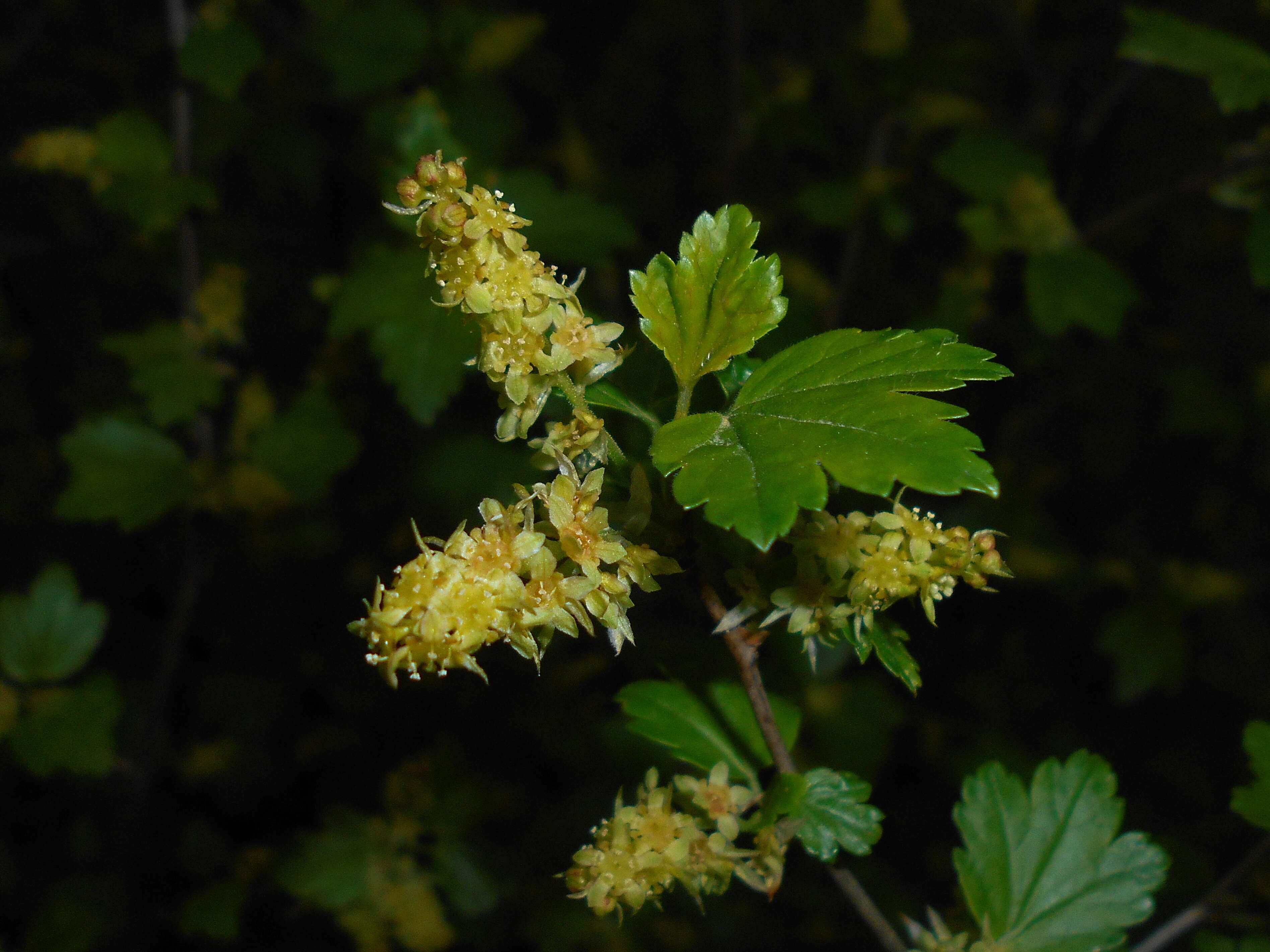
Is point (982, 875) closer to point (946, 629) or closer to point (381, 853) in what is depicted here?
point (381, 853)

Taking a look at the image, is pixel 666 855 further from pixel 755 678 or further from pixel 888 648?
pixel 888 648

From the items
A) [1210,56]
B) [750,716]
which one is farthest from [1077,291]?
[750,716]

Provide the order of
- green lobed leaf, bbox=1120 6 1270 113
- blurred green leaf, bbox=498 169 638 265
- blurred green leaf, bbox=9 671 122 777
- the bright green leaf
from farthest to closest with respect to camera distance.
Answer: blurred green leaf, bbox=498 169 638 265 → blurred green leaf, bbox=9 671 122 777 → green lobed leaf, bbox=1120 6 1270 113 → the bright green leaf

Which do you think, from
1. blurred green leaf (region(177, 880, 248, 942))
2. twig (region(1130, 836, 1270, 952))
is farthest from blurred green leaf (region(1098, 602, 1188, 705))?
blurred green leaf (region(177, 880, 248, 942))

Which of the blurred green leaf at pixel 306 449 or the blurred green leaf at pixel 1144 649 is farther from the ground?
the blurred green leaf at pixel 306 449

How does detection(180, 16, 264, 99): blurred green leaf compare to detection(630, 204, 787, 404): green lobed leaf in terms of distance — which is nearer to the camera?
detection(630, 204, 787, 404): green lobed leaf

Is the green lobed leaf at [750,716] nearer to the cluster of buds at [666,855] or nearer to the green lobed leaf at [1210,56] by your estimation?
the cluster of buds at [666,855]

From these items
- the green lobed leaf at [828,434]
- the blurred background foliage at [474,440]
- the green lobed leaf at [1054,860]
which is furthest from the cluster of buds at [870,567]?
the green lobed leaf at [1054,860]

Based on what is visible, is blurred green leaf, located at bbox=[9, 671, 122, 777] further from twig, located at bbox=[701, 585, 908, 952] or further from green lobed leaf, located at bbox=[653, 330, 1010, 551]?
green lobed leaf, located at bbox=[653, 330, 1010, 551]
